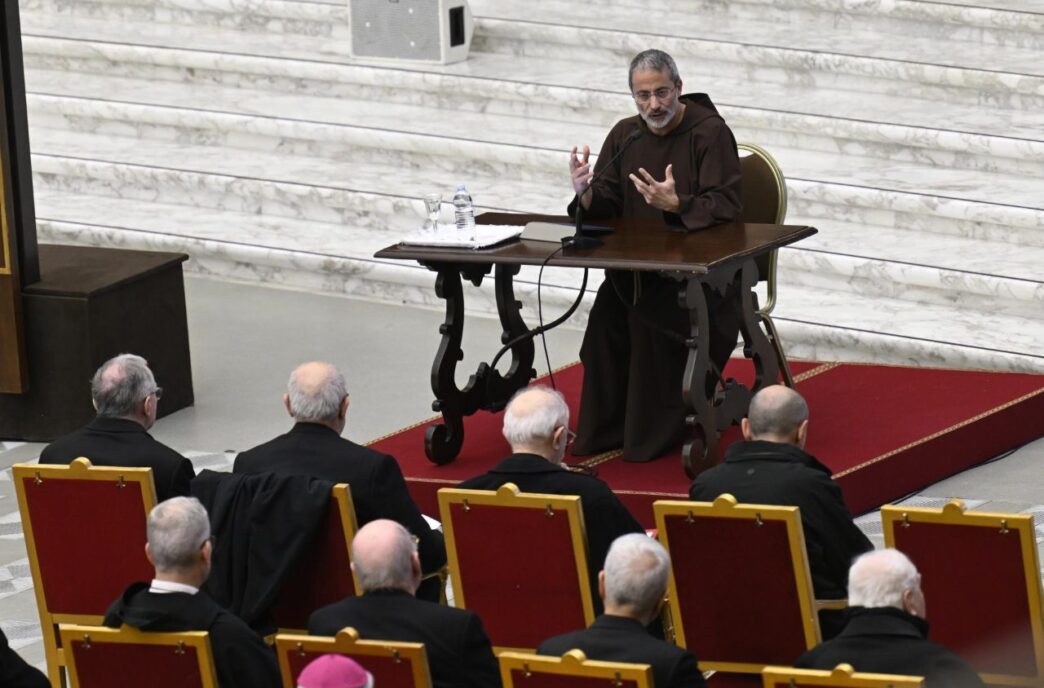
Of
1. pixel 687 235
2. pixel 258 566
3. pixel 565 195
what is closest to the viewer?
pixel 258 566

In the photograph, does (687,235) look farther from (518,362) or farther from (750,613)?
(750,613)

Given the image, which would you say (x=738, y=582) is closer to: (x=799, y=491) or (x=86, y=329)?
(x=799, y=491)

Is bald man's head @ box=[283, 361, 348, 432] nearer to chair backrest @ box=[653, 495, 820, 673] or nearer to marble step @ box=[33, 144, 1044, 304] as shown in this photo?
chair backrest @ box=[653, 495, 820, 673]

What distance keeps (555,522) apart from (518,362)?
2.77 metres

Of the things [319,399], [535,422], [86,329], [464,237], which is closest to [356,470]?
[319,399]

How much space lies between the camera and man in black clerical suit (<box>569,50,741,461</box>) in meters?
7.23

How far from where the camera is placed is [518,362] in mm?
7852

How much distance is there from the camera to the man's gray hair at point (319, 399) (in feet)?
18.3

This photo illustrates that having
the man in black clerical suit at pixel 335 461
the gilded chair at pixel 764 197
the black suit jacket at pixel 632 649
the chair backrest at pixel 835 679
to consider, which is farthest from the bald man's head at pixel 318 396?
the gilded chair at pixel 764 197

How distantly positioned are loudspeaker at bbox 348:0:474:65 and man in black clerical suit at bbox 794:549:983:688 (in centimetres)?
759

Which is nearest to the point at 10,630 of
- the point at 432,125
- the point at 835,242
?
the point at 835,242

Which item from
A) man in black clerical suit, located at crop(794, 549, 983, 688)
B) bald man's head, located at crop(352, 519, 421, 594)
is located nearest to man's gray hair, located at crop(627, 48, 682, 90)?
bald man's head, located at crop(352, 519, 421, 594)

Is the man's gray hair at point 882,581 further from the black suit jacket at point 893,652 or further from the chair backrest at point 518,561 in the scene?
the chair backrest at point 518,561

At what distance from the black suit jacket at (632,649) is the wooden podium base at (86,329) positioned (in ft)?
14.1
